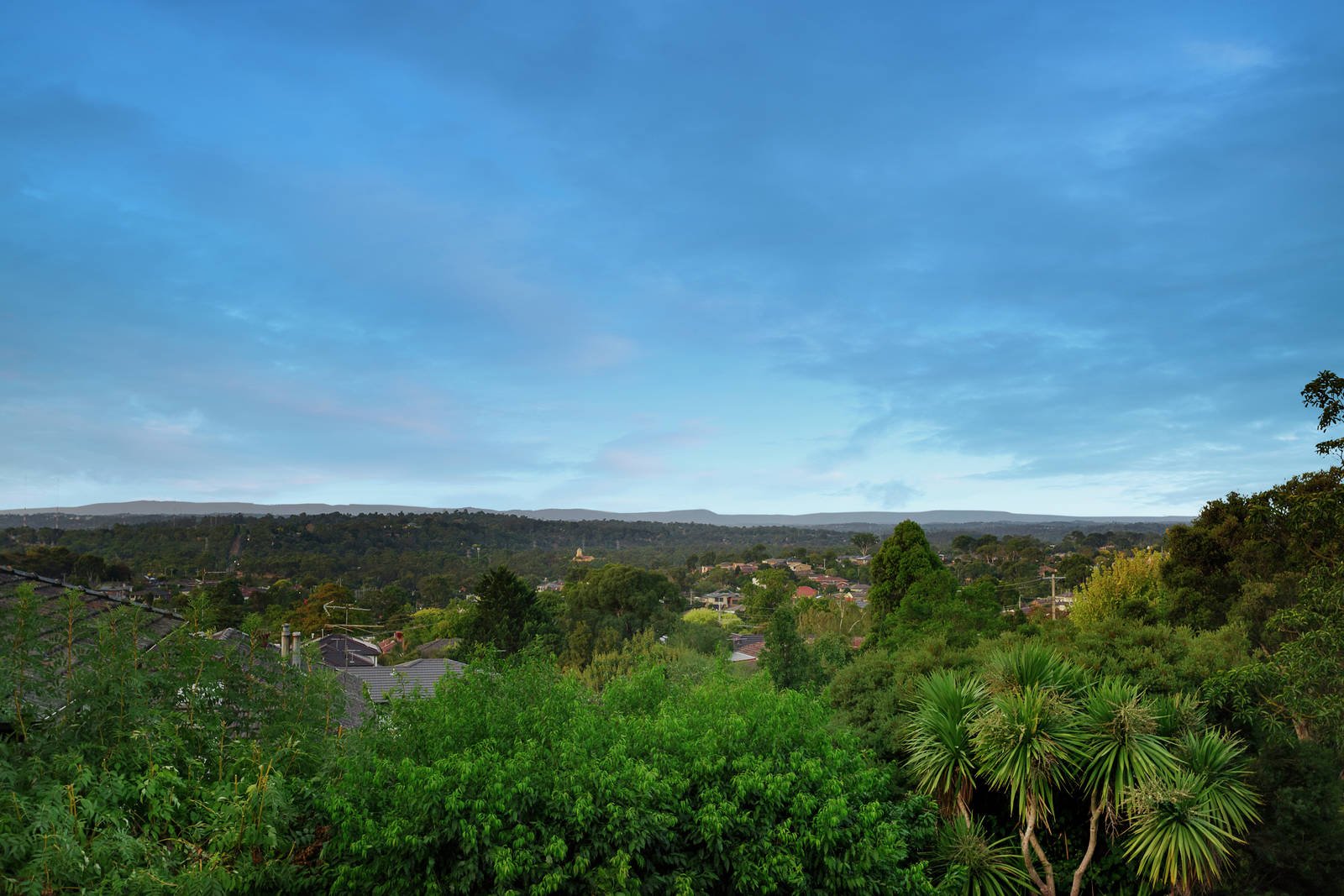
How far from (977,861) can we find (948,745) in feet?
3.62

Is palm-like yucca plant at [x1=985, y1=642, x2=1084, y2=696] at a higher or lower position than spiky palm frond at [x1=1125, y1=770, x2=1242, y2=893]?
higher

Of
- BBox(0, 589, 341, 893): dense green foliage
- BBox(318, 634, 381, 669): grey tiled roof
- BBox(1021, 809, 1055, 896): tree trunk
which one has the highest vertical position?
BBox(0, 589, 341, 893): dense green foliage

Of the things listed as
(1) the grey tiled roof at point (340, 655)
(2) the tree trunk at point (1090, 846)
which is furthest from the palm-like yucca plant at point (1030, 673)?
(1) the grey tiled roof at point (340, 655)

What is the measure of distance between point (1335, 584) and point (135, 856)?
11.1 meters

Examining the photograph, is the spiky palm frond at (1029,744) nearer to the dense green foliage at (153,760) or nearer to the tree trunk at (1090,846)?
the tree trunk at (1090,846)

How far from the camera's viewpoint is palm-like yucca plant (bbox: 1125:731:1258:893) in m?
7.41

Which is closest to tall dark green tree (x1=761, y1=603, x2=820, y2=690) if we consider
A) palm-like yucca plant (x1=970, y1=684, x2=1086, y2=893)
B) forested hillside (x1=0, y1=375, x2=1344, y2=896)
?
forested hillside (x1=0, y1=375, x2=1344, y2=896)

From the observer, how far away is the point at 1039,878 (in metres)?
8.53

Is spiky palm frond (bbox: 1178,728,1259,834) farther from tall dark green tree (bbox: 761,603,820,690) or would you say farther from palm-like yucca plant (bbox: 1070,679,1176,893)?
tall dark green tree (bbox: 761,603,820,690)

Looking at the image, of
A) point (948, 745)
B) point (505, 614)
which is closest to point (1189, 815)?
point (948, 745)

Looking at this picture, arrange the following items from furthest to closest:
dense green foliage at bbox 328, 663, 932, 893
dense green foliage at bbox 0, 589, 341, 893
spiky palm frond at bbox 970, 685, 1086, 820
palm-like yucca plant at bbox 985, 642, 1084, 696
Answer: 1. palm-like yucca plant at bbox 985, 642, 1084, 696
2. spiky palm frond at bbox 970, 685, 1086, 820
3. dense green foliage at bbox 328, 663, 932, 893
4. dense green foliage at bbox 0, 589, 341, 893

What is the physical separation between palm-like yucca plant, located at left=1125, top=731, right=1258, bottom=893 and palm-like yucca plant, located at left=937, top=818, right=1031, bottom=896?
1.22 m

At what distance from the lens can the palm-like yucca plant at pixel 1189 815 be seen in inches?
292

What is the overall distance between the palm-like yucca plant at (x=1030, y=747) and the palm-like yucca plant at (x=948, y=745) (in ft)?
0.62
